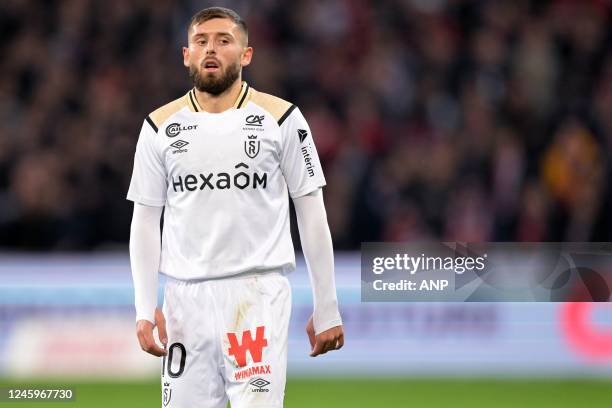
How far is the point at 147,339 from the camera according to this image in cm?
473

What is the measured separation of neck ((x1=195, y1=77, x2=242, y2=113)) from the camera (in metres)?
4.84

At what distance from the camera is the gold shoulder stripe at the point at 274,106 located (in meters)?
4.84

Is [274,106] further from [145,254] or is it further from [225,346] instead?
[225,346]

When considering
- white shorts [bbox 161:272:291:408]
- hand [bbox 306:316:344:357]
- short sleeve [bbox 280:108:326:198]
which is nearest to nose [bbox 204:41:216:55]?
short sleeve [bbox 280:108:326:198]

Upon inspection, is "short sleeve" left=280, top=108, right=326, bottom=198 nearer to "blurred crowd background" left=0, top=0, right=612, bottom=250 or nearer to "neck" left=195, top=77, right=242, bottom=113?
"neck" left=195, top=77, right=242, bottom=113

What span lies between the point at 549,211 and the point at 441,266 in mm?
3121

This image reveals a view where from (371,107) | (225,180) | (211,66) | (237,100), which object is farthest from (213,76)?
(371,107)

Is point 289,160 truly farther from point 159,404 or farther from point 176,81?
point 176,81

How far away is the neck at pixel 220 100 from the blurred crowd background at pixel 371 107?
18.0 feet

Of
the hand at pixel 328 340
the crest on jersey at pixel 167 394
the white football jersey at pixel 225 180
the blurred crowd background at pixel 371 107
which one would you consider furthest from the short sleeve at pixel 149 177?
the blurred crowd background at pixel 371 107

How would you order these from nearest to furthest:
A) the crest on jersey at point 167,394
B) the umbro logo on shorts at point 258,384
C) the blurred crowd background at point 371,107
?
the umbro logo on shorts at point 258,384 → the crest on jersey at point 167,394 → the blurred crowd background at point 371,107

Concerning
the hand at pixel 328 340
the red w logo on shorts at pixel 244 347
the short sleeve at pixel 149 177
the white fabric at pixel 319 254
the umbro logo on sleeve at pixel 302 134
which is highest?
the umbro logo on sleeve at pixel 302 134

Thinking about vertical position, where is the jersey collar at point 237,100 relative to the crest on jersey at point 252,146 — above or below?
above

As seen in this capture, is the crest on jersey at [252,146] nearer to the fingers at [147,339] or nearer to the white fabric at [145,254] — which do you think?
the white fabric at [145,254]
